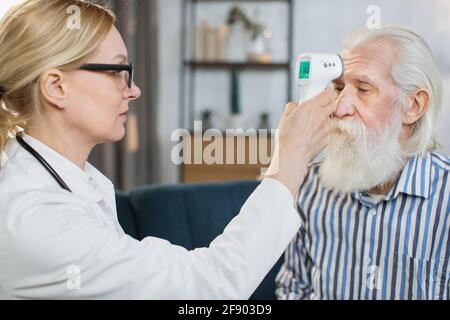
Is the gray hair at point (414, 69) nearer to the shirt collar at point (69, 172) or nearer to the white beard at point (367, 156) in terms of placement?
the white beard at point (367, 156)

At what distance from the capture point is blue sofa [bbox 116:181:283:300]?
63.3 inches

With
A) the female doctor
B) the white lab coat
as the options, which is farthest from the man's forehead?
the white lab coat

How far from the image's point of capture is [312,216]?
4.64ft

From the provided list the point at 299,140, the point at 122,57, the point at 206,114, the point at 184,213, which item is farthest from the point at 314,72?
the point at 206,114

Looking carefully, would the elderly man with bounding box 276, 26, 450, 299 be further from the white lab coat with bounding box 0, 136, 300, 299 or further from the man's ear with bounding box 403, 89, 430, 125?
the white lab coat with bounding box 0, 136, 300, 299

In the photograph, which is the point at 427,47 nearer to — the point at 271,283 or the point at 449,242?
the point at 449,242

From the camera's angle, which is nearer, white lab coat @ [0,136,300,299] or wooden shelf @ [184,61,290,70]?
white lab coat @ [0,136,300,299]

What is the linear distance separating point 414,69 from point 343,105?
0.53 feet

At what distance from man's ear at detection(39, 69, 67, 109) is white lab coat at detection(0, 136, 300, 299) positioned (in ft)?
0.32

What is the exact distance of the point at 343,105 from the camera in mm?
1238

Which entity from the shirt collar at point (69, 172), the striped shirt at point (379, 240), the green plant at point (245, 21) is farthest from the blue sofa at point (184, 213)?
the green plant at point (245, 21)

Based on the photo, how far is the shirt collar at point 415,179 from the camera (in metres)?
1.24

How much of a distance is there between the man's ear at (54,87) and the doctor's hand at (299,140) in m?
0.29
